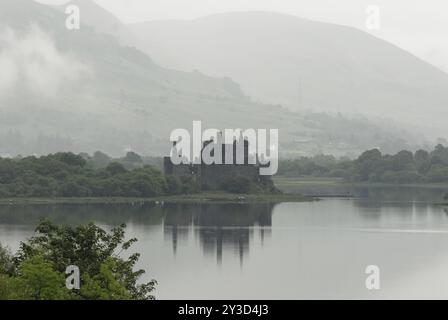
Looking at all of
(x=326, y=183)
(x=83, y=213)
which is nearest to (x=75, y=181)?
(x=83, y=213)

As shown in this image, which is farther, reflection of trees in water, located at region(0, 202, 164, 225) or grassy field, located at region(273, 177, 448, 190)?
grassy field, located at region(273, 177, 448, 190)

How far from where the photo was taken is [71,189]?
126500mm

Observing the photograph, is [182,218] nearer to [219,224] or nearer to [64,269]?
[219,224]

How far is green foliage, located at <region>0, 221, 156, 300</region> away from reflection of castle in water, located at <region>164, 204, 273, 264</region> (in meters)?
30.3

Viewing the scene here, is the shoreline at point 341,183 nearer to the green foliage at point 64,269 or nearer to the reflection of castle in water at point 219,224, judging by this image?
the reflection of castle in water at point 219,224

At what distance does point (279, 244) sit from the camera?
78.7 meters

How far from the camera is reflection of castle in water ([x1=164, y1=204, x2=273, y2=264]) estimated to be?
77.9 metres

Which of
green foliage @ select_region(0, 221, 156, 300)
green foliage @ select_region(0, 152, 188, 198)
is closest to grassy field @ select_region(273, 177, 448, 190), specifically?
green foliage @ select_region(0, 152, 188, 198)

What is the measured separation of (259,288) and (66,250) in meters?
19.6

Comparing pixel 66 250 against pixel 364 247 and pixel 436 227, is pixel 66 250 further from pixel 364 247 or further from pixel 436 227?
pixel 436 227

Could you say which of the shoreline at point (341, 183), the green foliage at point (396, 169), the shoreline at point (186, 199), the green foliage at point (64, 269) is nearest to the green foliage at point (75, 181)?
the shoreline at point (186, 199)

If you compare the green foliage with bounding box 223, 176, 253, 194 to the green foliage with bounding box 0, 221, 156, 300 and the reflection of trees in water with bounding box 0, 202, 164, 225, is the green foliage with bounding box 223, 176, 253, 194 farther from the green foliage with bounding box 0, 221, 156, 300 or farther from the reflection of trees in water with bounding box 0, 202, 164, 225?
the green foliage with bounding box 0, 221, 156, 300

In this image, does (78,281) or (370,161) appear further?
(370,161)
